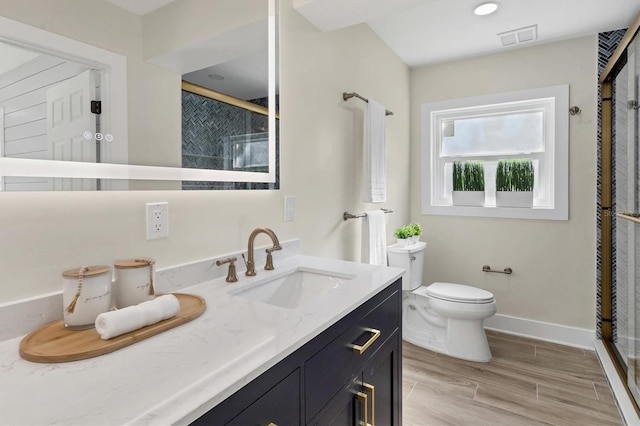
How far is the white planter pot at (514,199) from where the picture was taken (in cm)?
280

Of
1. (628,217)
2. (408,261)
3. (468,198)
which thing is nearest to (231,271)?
(408,261)

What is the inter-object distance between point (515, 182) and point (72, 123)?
292cm

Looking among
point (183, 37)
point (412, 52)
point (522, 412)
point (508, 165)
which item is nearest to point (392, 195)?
point (508, 165)

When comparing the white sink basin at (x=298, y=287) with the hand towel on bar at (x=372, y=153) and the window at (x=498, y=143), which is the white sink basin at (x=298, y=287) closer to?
the hand towel on bar at (x=372, y=153)

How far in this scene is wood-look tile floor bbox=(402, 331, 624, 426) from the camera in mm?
1830

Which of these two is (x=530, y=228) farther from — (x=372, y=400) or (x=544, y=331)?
(x=372, y=400)

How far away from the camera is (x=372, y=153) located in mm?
2219

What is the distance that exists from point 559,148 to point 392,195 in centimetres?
129

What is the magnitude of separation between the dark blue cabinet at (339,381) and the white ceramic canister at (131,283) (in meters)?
0.45

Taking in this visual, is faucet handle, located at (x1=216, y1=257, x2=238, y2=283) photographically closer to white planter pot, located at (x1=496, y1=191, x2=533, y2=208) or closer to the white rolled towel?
the white rolled towel

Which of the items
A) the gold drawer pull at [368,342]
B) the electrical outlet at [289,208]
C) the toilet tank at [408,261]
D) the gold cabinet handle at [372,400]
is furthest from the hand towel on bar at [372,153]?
the gold cabinet handle at [372,400]

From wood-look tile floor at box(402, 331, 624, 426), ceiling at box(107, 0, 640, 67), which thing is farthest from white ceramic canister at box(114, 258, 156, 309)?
wood-look tile floor at box(402, 331, 624, 426)

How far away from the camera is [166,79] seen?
45.5 inches

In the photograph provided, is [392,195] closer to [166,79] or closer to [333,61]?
[333,61]
